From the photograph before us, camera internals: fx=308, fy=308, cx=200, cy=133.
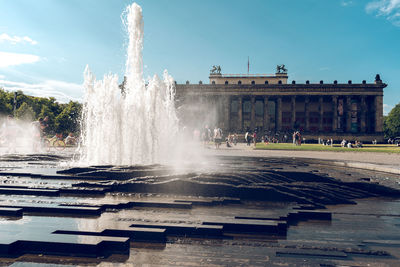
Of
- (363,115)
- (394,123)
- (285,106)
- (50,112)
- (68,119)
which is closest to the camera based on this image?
(68,119)

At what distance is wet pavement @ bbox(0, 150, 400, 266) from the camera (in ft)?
12.4

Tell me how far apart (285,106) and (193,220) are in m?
79.7

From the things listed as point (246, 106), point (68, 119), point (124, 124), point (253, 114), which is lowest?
point (124, 124)

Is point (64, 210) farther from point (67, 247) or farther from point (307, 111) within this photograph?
point (307, 111)

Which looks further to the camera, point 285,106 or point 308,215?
point 285,106

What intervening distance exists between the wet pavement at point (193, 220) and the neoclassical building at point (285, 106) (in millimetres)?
62365

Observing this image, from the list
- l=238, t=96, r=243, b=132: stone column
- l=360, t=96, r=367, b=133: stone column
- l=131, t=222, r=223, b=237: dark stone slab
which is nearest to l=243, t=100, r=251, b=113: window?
l=238, t=96, r=243, b=132: stone column

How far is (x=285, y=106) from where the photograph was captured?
266 feet

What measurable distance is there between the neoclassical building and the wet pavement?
6237cm

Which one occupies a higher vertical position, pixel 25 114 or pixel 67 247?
pixel 25 114

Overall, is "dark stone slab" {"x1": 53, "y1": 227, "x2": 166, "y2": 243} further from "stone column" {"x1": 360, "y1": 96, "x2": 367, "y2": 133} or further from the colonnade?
"stone column" {"x1": 360, "y1": 96, "x2": 367, "y2": 133}

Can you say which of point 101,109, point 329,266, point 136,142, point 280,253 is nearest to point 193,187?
point 280,253

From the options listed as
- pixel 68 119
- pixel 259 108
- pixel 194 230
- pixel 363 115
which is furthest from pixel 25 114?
pixel 363 115

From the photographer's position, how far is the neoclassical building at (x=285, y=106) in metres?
73.4
